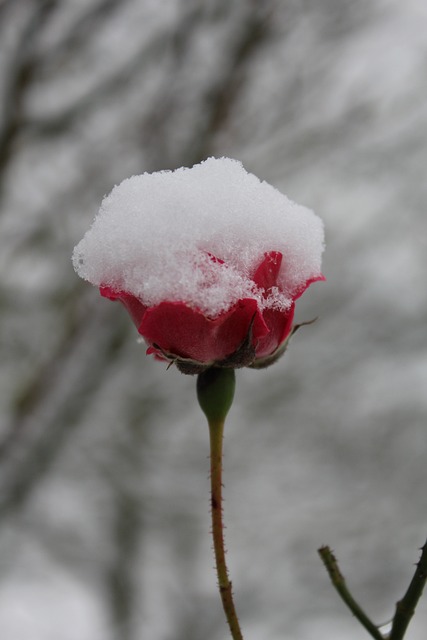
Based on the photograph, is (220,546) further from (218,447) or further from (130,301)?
(130,301)

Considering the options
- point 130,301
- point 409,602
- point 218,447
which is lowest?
point 409,602

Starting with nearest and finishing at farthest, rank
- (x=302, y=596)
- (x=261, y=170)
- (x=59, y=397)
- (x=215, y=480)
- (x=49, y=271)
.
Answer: (x=215, y=480) → (x=59, y=397) → (x=49, y=271) → (x=261, y=170) → (x=302, y=596)

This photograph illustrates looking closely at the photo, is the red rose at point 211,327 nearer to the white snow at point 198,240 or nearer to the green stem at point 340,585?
the white snow at point 198,240

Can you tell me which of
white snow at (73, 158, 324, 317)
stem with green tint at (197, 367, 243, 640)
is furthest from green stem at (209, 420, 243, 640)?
white snow at (73, 158, 324, 317)

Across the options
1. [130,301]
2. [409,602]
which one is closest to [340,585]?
[409,602]

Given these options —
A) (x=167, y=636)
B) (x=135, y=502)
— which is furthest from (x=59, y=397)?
(x=167, y=636)

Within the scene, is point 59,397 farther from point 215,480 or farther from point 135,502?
point 215,480

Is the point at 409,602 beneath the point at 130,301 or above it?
beneath
